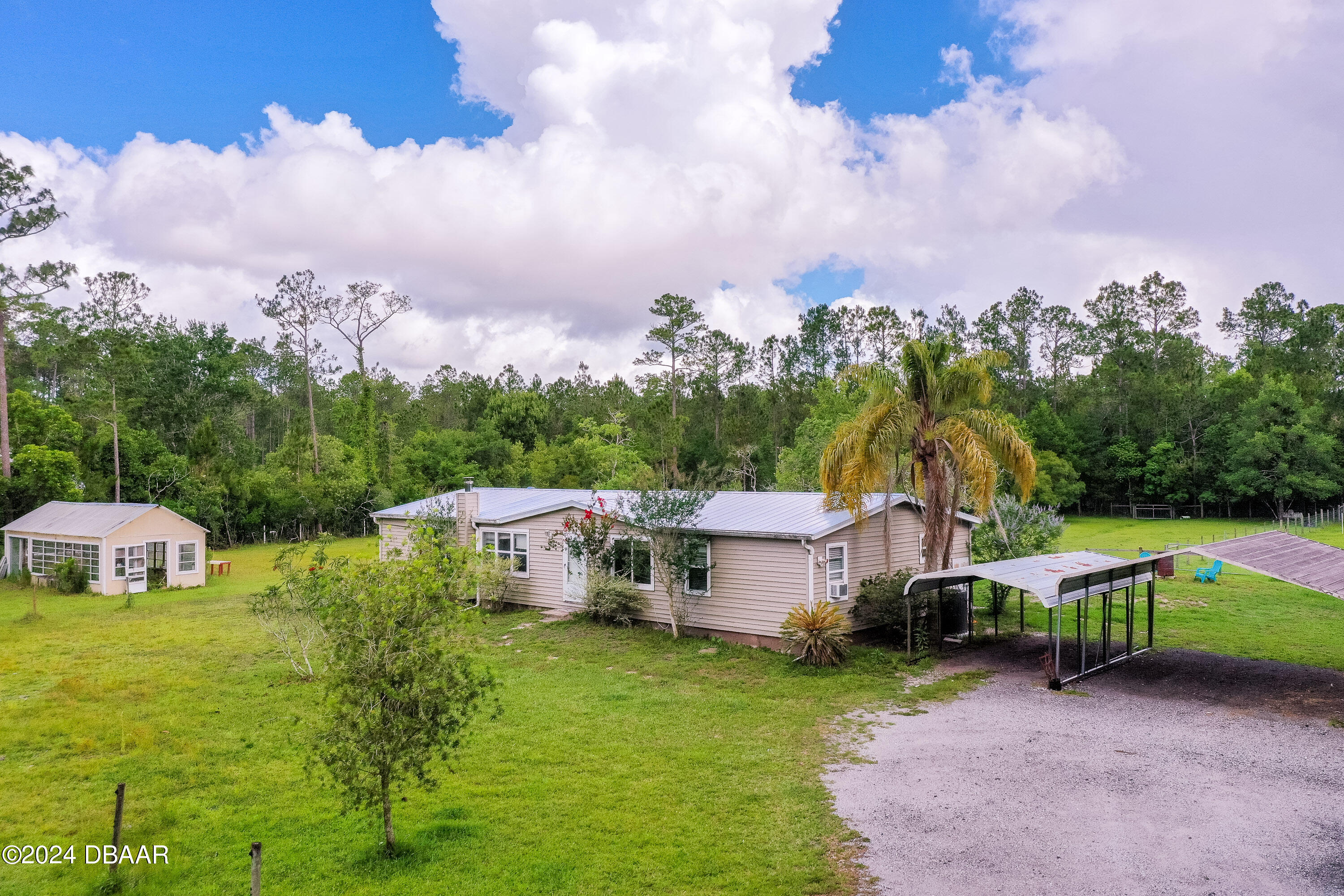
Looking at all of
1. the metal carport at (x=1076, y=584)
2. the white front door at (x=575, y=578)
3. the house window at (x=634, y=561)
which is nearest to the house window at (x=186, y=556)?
the white front door at (x=575, y=578)

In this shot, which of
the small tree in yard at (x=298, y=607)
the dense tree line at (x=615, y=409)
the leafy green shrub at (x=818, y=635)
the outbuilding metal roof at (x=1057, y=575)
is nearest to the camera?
the small tree in yard at (x=298, y=607)

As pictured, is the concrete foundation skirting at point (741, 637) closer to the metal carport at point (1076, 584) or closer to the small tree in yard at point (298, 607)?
the metal carport at point (1076, 584)

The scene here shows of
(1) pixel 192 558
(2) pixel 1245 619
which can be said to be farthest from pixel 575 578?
(2) pixel 1245 619

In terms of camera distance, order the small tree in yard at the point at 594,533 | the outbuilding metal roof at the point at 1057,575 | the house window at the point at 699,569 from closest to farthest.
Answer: the outbuilding metal roof at the point at 1057,575 < the house window at the point at 699,569 < the small tree in yard at the point at 594,533

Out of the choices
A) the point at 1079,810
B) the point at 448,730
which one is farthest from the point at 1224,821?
the point at 448,730

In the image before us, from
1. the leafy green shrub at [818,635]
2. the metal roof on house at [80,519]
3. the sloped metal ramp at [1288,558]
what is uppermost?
the metal roof on house at [80,519]

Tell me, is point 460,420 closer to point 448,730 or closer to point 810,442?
point 810,442

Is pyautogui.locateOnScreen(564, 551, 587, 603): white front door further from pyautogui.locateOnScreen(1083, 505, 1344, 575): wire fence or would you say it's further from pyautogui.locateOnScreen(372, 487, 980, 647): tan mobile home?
pyautogui.locateOnScreen(1083, 505, 1344, 575): wire fence
